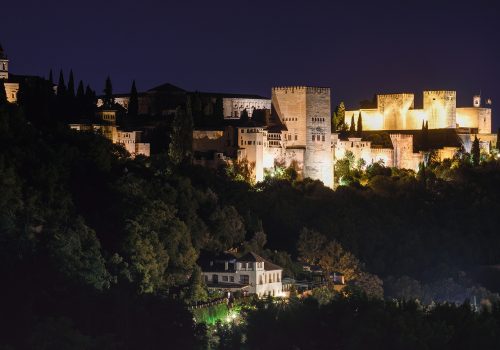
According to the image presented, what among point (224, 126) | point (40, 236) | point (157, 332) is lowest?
point (157, 332)

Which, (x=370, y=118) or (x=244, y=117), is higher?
(x=370, y=118)

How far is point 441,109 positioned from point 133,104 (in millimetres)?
21224

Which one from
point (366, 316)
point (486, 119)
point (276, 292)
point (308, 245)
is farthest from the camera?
point (486, 119)

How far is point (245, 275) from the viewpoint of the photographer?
4991cm

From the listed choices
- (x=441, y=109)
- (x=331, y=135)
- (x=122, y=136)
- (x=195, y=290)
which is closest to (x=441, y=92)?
(x=441, y=109)

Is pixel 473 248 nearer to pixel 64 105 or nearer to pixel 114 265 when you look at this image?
pixel 64 105

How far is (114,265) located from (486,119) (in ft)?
139

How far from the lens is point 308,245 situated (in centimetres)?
5644

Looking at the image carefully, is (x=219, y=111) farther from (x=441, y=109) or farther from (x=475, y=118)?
(x=475, y=118)

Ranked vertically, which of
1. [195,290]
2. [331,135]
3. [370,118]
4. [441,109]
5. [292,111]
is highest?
[441,109]

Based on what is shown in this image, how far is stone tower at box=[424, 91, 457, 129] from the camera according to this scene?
8206 cm

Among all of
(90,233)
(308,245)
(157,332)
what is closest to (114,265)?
(90,233)

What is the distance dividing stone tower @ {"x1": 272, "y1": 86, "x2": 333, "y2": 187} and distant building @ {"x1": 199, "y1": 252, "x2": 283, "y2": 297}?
58.5 ft

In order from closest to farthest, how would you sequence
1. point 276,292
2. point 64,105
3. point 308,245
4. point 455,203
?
point 276,292
point 308,245
point 64,105
point 455,203
